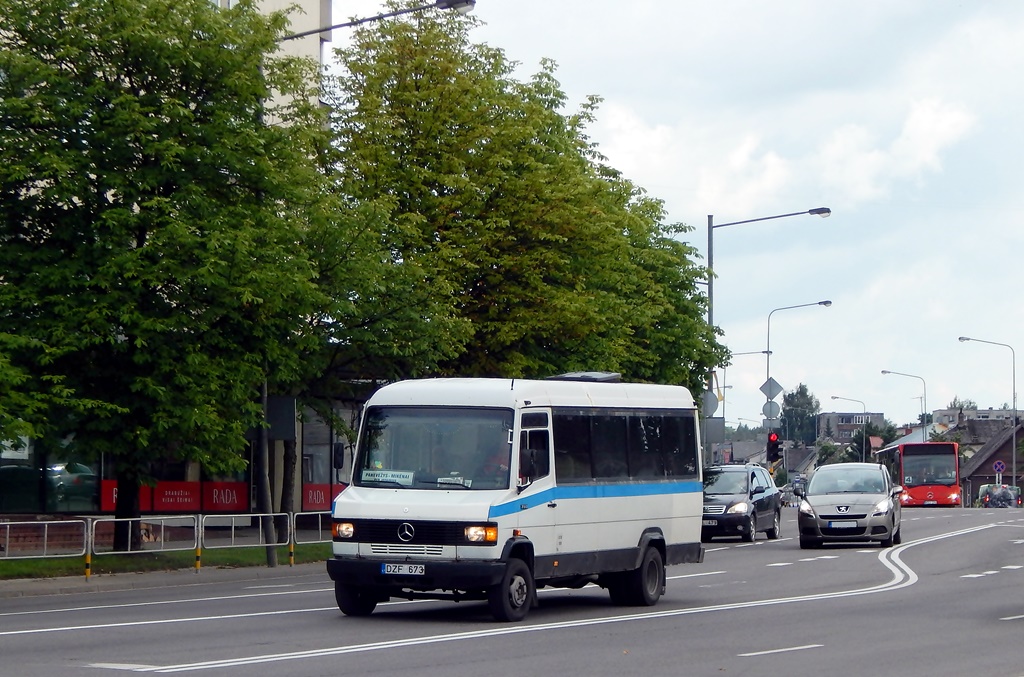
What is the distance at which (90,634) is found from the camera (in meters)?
15.2

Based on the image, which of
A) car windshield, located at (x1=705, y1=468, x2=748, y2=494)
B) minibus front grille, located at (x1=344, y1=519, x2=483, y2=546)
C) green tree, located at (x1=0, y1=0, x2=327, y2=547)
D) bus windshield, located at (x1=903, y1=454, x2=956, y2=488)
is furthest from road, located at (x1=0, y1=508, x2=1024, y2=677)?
bus windshield, located at (x1=903, y1=454, x2=956, y2=488)

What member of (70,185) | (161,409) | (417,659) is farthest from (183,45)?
(417,659)

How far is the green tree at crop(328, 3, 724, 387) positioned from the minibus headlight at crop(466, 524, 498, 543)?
14.9 m

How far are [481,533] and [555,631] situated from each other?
1.28 m

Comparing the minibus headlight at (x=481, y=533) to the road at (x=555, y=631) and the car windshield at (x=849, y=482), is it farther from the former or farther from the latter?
the car windshield at (x=849, y=482)

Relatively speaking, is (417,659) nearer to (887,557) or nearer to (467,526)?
(467,526)

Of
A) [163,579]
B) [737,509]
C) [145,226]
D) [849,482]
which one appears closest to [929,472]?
[737,509]

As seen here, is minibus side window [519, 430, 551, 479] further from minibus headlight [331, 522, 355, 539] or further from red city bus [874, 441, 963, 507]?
red city bus [874, 441, 963, 507]

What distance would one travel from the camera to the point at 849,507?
3325 cm

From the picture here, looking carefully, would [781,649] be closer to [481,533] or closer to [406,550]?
[481,533]

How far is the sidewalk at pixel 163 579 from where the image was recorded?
22.8 m

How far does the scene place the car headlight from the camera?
37375mm

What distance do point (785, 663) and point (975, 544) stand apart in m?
24.2

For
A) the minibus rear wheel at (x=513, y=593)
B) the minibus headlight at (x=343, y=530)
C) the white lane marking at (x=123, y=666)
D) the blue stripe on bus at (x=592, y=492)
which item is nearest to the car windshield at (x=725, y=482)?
the blue stripe on bus at (x=592, y=492)
